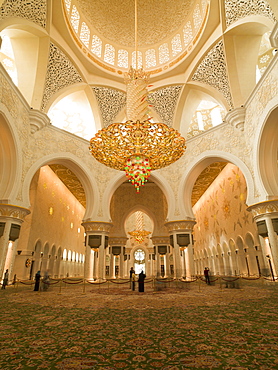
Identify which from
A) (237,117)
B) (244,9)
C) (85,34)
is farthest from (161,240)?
(85,34)

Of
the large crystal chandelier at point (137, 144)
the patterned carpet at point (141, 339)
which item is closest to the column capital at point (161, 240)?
the large crystal chandelier at point (137, 144)

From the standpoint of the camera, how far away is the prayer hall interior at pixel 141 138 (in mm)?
6555

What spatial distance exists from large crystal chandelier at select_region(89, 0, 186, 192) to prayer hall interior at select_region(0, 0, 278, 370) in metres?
0.04

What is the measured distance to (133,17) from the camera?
1088 cm

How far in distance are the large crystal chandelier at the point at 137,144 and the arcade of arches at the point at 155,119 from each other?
3006 mm

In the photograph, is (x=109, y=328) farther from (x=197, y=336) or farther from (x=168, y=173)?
(x=168, y=173)

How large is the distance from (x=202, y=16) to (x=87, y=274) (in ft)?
39.4

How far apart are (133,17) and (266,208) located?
10.6 metres

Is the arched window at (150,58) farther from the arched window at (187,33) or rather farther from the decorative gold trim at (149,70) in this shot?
the arched window at (187,33)

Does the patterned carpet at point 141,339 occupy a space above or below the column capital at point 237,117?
below

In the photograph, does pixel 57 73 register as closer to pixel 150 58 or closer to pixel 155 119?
pixel 155 119

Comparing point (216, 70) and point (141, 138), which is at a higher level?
point (216, 70)

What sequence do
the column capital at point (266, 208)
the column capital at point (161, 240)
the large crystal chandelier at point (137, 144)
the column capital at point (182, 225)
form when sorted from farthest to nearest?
the column capital at point (161, 240) → the column capital at point (182, 225) → the column capital at point (266, 208) → the large crystal chandelier at point (137, 144)

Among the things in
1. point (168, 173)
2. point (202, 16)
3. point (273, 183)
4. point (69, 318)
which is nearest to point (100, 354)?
point (69, 318)
